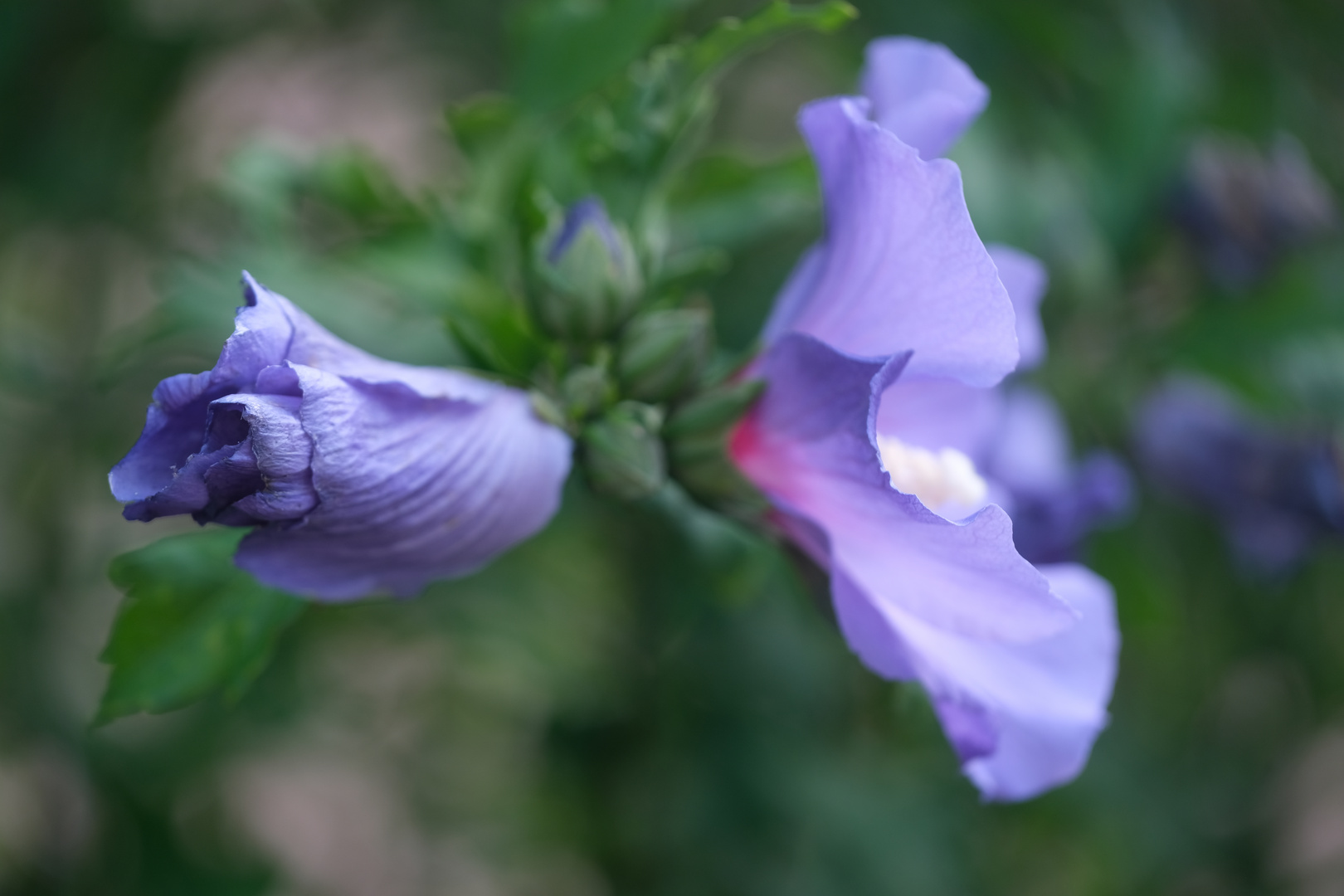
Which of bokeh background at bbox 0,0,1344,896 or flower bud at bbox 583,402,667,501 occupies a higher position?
flower bud at bbox 583,402,667,501

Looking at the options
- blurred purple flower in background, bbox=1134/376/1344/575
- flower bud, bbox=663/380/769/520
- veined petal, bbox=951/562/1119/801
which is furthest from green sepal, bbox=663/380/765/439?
blurred purple flower in background, bbox=1134/376/1344/575

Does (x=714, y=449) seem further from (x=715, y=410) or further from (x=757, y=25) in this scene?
(x=757, y=25)

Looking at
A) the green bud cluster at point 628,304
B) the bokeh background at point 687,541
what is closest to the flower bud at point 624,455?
the green bud cluster at point 628,304

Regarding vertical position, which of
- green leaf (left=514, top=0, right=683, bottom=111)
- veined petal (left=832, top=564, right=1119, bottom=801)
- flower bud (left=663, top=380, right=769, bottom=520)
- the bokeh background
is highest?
green leaf (left=514, top=0, right=683, bottom=111)

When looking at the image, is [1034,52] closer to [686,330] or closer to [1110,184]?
[1110,184]

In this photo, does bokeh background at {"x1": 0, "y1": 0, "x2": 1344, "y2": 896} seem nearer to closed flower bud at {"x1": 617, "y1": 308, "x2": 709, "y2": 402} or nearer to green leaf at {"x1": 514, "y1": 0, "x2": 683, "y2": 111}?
green leaf at {"x1": 514, "y1": 0, "x2": 683, "y2": 111}

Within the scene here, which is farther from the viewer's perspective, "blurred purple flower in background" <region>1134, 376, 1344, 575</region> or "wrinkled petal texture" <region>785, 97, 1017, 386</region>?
"blurred purple flower in background" <region>1134, 376, 1344, 575</region>

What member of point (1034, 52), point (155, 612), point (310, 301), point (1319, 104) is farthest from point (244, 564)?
point (1319, 104)

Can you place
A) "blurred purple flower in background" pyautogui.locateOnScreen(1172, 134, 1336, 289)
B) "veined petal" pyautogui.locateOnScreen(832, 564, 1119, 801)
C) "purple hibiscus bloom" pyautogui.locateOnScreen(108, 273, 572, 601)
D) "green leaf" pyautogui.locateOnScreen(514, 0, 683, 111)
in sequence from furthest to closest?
"blurred purple flower in background" pyautogui.locateOnScreen(1172, 134, 1336, 289) → "green leaf" pyautogui.locateOnScreen(514, 0, 683, 111) → "veined petal" pyautogui.locateOnScreen(832, 564, 1119, 801) → "purple hibiscus bloom" pyautogui.locateOnScreen(108, 273, 572, 601)
